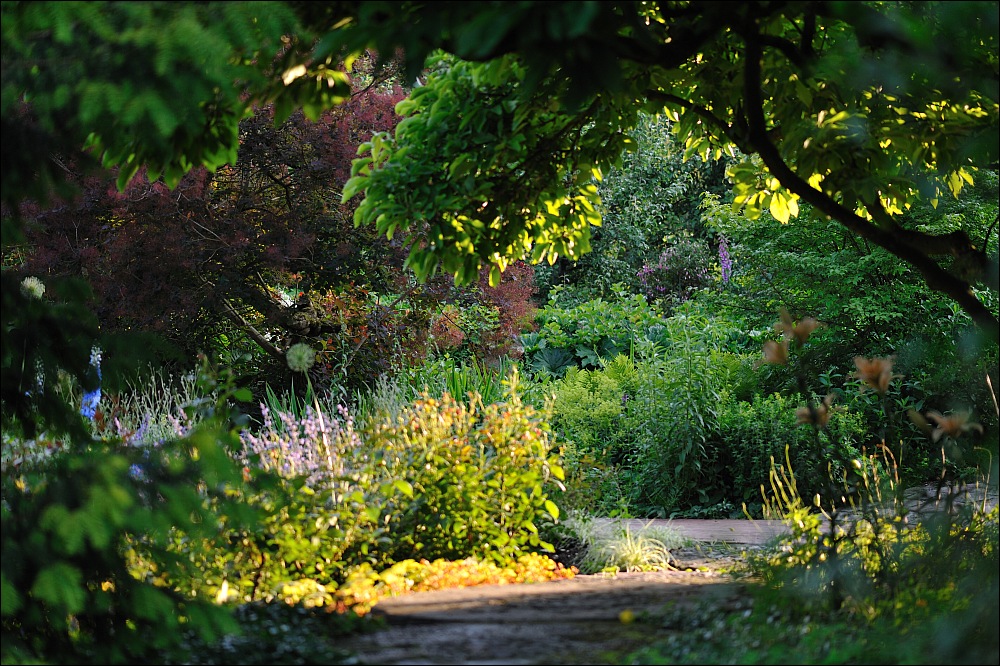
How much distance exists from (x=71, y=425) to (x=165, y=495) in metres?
0.90

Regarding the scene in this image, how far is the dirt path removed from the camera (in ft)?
10.3

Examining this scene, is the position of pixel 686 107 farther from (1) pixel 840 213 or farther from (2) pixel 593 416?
(2) pixel 593 416

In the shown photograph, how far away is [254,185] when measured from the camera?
7.96m

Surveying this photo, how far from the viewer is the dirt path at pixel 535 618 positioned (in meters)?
3.15

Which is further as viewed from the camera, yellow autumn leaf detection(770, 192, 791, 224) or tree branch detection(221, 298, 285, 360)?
tree branch detection(221, 298, 285, 360)

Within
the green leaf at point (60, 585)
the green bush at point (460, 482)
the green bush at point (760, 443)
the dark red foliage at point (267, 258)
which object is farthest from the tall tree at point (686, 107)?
the dark red foliage at point (267, 258)

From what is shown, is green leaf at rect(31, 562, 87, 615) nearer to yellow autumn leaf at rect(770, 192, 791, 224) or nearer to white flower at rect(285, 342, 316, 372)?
yellow autumn leaf at rect(770, 192, 791, 224)

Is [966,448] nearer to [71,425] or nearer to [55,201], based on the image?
[71,425]

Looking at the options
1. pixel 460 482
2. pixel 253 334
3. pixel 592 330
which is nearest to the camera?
pixel 460 482

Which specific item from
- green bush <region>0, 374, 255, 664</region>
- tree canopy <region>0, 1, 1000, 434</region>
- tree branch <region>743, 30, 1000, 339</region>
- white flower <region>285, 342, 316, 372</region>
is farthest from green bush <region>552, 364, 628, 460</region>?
green bush <region>0, 374, 255, 664</region>

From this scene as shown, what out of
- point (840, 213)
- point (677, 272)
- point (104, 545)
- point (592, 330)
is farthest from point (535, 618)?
point (677, 272)

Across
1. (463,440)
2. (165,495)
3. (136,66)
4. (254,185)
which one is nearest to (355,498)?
(463,440)

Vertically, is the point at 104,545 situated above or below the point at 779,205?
below

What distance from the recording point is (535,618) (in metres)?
3.60
